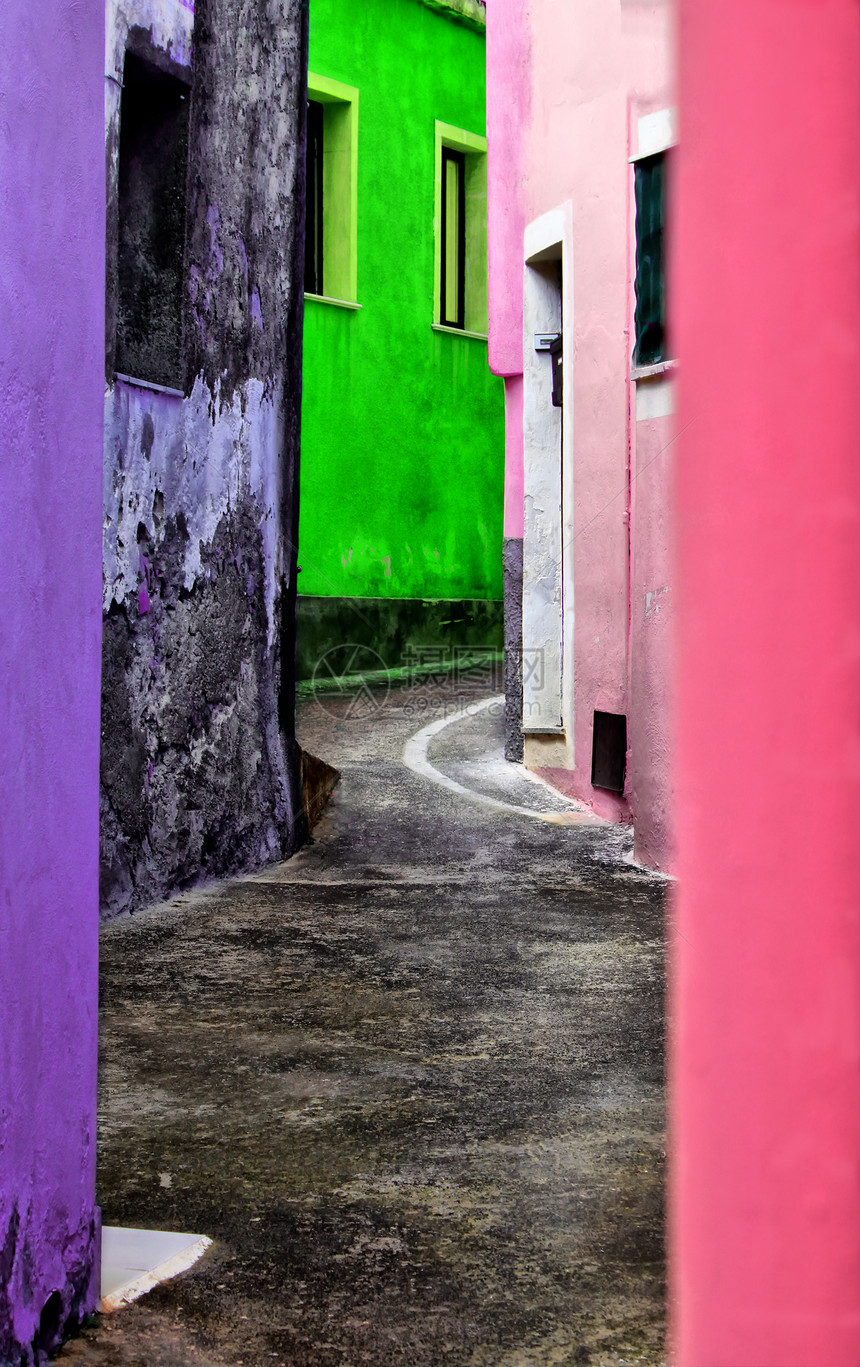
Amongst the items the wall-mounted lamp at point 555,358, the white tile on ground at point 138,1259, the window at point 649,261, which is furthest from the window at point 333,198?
the white tile on ground at point 138,1259

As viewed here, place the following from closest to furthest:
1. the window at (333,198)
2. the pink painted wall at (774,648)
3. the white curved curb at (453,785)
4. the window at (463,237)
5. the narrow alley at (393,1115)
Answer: the pink painted wall at (774,648), the narrow alley at (393,1115), the white curved curb at (453,785), the window at (333,198), the window at (463,237)

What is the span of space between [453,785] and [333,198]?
8224 mm

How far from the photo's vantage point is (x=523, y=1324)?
8.73 ft

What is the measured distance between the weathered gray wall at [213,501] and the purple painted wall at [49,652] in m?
3.90

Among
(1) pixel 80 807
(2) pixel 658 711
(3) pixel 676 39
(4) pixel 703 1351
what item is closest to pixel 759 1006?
(4) pixel 703 1351

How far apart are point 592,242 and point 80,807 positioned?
7909mm

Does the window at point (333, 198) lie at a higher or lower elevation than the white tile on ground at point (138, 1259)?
higher

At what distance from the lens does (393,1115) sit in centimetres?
388

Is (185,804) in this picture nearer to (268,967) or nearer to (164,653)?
(164,653)

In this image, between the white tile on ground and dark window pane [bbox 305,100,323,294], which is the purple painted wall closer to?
the white tile on ground

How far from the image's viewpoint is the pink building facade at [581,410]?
8297mm

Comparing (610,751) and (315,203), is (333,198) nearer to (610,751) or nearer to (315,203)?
(315,203)

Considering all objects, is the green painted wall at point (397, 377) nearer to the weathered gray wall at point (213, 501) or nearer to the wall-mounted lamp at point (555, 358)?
the wall-mounted lamp at point (555, 358)

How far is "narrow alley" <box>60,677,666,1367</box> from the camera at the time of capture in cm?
268
